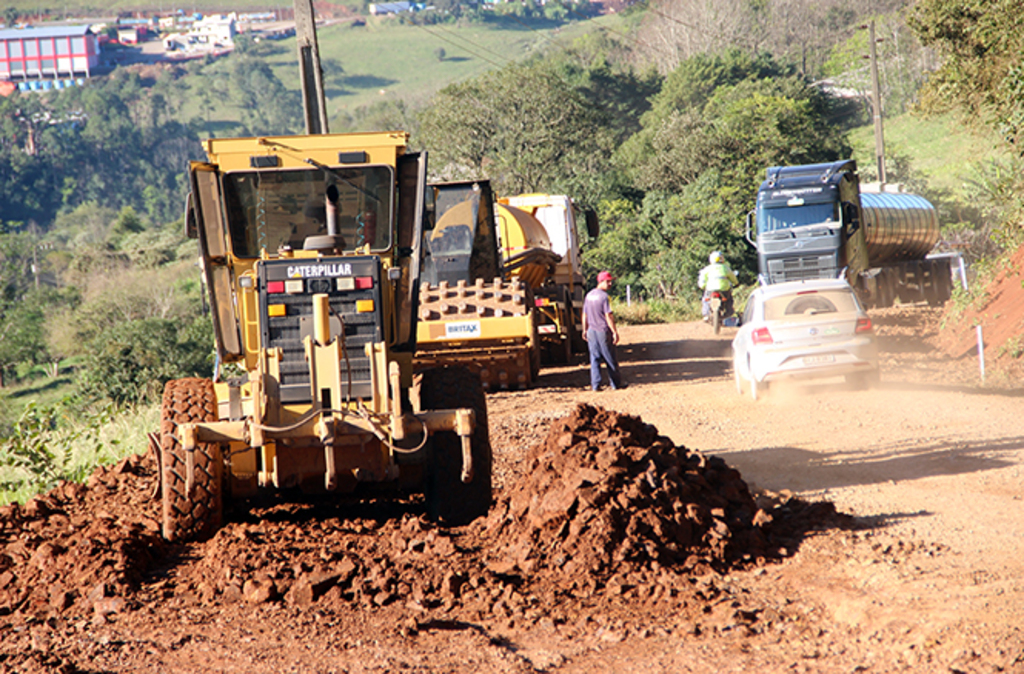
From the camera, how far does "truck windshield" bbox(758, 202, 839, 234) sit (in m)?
23.4

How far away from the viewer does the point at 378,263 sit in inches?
295

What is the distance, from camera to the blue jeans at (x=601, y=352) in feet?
48.8

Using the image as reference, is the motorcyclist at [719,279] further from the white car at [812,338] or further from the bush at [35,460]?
the bush at [35,460]

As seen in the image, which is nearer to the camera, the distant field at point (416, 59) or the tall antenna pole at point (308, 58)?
the tall antenna pole at point (308, 58)

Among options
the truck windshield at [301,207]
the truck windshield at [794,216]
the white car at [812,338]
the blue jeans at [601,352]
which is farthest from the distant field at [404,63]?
the truck windshield at [301,207]

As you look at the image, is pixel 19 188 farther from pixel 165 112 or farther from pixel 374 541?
pixel 374 541

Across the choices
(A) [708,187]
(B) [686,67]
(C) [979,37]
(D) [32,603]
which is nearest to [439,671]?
(D) [32,603]

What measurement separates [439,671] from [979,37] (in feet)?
51.5

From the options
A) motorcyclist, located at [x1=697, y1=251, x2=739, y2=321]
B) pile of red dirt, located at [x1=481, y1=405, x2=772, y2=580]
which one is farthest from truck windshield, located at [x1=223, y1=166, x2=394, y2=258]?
motorcyclist, located at [x1=697, y1=251, x2=739, y2=321]

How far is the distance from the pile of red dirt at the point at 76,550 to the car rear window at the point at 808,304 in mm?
8290

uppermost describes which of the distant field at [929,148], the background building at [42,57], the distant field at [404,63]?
the background building at [42,57]

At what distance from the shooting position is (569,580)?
20.0 feet

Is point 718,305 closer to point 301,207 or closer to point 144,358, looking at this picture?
point 301,207

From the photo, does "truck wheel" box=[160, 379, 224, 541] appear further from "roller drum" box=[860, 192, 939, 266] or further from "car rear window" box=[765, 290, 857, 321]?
"roller drum" box=[860, 192, 939, 266]
